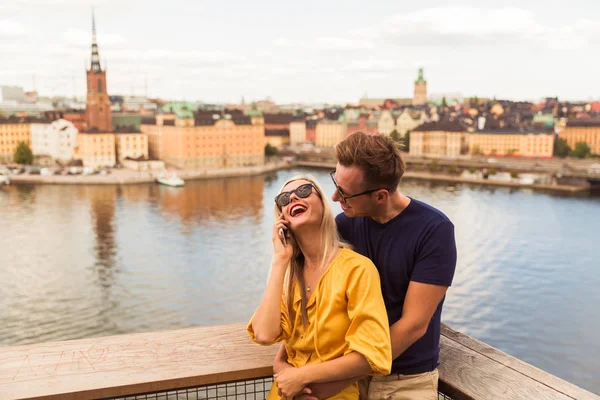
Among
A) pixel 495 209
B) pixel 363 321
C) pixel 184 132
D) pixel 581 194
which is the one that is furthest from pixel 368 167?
pixel 184 132

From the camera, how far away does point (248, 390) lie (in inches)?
37.8

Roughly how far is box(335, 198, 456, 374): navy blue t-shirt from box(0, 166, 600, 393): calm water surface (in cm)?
514

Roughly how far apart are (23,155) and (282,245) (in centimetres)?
2505

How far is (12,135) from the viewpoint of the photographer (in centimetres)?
2591

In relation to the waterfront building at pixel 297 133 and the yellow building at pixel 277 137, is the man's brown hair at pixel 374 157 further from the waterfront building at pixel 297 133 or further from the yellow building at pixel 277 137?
the waterfront building at pixel 297 133

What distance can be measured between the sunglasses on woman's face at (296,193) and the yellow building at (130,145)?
944 inches

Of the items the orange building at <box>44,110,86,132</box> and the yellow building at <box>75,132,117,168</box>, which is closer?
the yellow building at <box>75,132,117,168</box>

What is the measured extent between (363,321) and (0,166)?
24968mm

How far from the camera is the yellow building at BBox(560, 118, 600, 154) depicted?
26.3 meters

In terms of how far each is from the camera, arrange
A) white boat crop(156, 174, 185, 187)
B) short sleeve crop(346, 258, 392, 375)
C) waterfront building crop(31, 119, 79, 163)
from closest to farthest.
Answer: short sleeve crop(346, 258, 392, 375)
white boat crop(156, 174, 185, 187)
waterfront building crop(31, 119, 79, 163)

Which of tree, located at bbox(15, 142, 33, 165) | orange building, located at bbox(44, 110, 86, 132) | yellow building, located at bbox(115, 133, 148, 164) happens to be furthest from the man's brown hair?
orange building, located at bbox(44, 110, 86, 132)

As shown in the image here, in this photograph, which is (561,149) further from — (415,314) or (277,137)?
(415,314)

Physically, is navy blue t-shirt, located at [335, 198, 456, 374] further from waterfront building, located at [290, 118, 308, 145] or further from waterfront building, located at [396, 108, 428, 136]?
waterfront building, located at [290, 118, 308, 145]

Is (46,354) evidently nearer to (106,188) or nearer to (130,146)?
(106,188)
